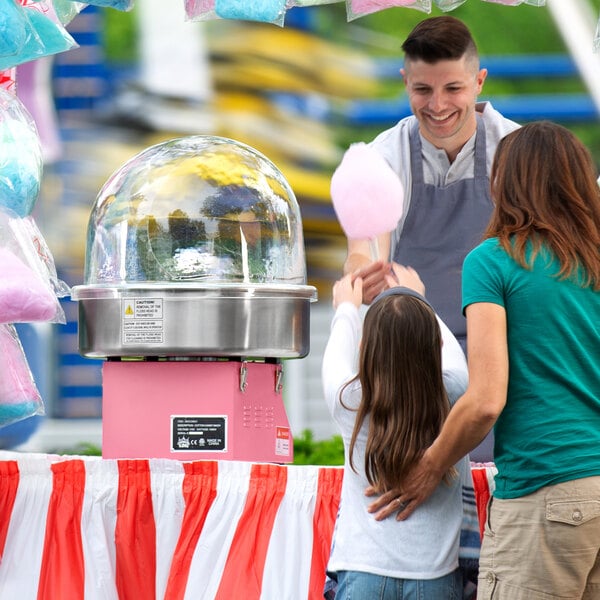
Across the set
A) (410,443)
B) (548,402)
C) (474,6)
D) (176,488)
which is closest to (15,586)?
(176,488)

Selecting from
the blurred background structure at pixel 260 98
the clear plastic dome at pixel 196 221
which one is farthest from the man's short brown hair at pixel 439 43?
the blurred background structure at pixel 260 98

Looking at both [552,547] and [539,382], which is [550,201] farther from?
[552,547]

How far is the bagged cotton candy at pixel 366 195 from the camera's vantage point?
2695 mm

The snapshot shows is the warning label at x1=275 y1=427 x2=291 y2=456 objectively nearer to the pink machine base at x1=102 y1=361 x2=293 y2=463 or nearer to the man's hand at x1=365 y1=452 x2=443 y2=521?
the pink machine base at x1=102 y1=361 x2=293 y2=463

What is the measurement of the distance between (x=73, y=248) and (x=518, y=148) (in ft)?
Answer: 11.0

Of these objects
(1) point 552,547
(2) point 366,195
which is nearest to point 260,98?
(2) point 366,195

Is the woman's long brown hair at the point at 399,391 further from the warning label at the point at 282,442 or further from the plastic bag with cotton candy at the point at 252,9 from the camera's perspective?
the plastic bag with cotton candy at the point at 252,9

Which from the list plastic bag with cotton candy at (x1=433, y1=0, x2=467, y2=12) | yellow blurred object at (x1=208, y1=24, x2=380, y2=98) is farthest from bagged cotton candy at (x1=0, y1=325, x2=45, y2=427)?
yellow blurred object at (x1=208, y1=24, x2=380, y2=98)

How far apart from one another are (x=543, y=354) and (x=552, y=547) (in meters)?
0.34

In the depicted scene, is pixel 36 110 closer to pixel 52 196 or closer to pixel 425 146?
pixel 52 196

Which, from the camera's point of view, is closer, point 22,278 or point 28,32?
point 22,278

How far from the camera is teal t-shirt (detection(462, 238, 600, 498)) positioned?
2053mm

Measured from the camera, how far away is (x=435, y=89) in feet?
9.96

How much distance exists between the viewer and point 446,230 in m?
3.06
